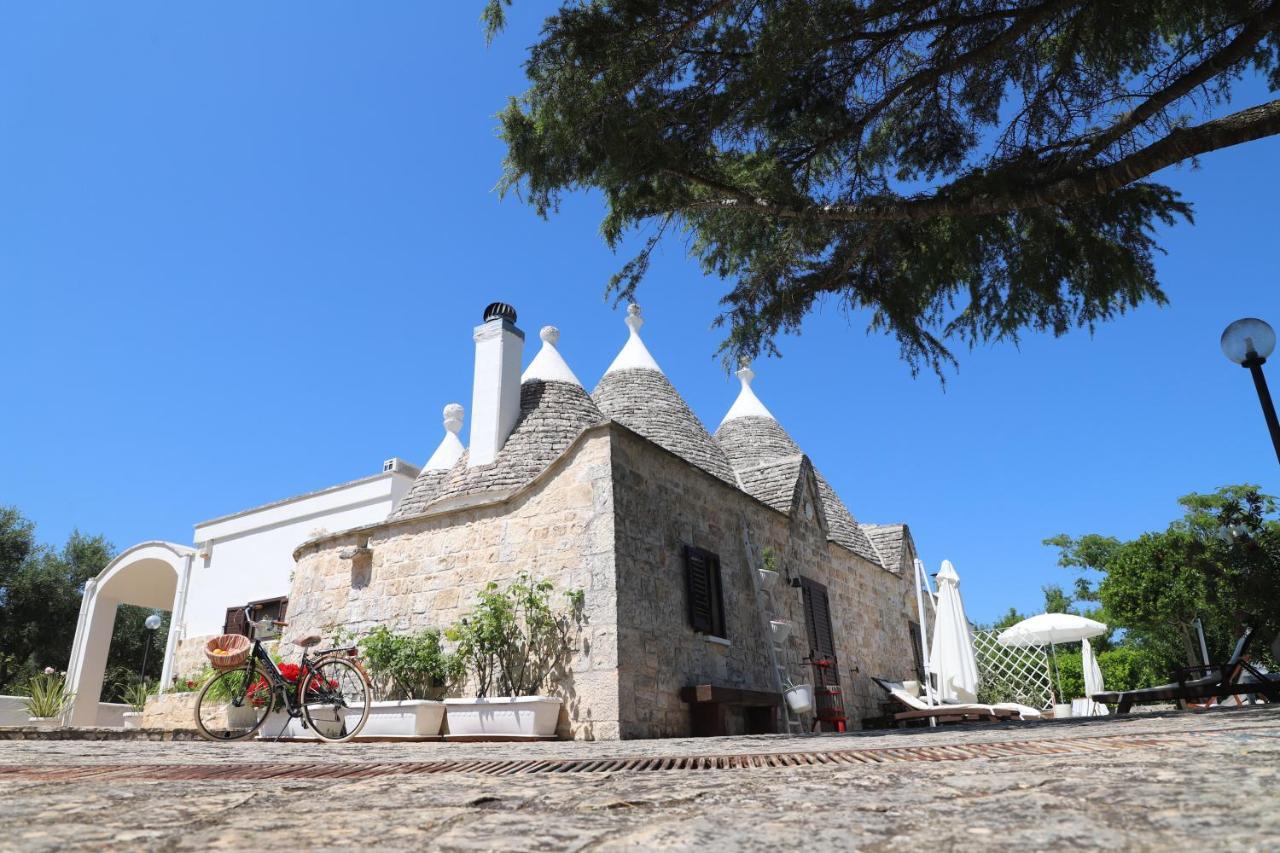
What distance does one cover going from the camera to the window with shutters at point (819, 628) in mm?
12414

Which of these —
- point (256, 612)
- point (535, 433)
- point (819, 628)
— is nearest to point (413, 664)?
point (535, 433)

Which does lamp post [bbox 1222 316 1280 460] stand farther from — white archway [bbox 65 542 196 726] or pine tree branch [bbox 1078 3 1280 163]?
white archway [bbox 65 542 196 726]

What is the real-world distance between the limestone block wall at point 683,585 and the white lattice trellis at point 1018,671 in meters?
4.13

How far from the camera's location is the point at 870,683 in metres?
14.3

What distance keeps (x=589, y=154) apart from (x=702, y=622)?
554 centimetres

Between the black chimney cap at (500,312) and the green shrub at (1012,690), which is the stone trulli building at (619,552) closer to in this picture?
the black chimney cap at (500,312)

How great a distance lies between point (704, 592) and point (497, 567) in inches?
102

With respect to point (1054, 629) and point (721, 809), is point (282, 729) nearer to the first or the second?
point (721, 809)

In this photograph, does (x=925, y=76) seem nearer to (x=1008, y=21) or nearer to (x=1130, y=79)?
(x=1008, y=21)

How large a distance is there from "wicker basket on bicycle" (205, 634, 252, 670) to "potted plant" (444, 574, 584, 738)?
2097mm

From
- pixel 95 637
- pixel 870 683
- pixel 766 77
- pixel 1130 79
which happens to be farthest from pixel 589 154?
pixel 95 637

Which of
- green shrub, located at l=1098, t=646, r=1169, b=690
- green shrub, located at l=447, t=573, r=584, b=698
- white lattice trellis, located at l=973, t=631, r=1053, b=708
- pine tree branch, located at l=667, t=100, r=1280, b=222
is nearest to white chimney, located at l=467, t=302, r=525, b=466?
green shrub, located at l=447, t=573, r=584, b=698

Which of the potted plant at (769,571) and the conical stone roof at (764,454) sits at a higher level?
the conical stone roof at (764,454)

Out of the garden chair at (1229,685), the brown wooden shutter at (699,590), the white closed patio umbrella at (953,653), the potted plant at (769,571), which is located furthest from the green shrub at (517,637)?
the white closed patio umbrella at (953,653)
